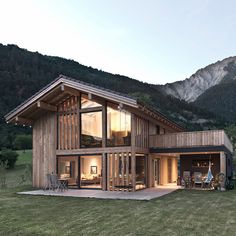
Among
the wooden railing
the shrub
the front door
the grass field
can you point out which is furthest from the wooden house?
the shrub

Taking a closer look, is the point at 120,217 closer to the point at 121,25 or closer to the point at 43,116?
the point at 43,116

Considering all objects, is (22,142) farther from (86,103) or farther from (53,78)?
(86,103)

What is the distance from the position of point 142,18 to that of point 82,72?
145 feet

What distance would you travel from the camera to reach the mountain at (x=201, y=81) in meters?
121

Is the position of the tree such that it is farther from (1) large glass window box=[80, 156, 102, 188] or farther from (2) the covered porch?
(1) large glass window box=[80, 156, 102, 188]

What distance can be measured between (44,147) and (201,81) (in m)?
120

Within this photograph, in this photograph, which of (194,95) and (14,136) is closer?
(14,136)

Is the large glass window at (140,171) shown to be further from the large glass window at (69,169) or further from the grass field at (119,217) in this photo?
the grass field at (119,217)

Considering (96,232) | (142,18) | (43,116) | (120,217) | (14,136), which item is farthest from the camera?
(14,136)

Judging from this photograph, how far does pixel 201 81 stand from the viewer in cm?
13000

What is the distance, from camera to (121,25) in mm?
36438

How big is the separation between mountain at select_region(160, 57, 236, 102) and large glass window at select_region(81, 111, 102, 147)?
340ft

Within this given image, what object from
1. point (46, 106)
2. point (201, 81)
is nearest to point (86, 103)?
point (46, 106)

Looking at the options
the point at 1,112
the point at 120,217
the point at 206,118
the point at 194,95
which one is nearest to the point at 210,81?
the point at 194,95
